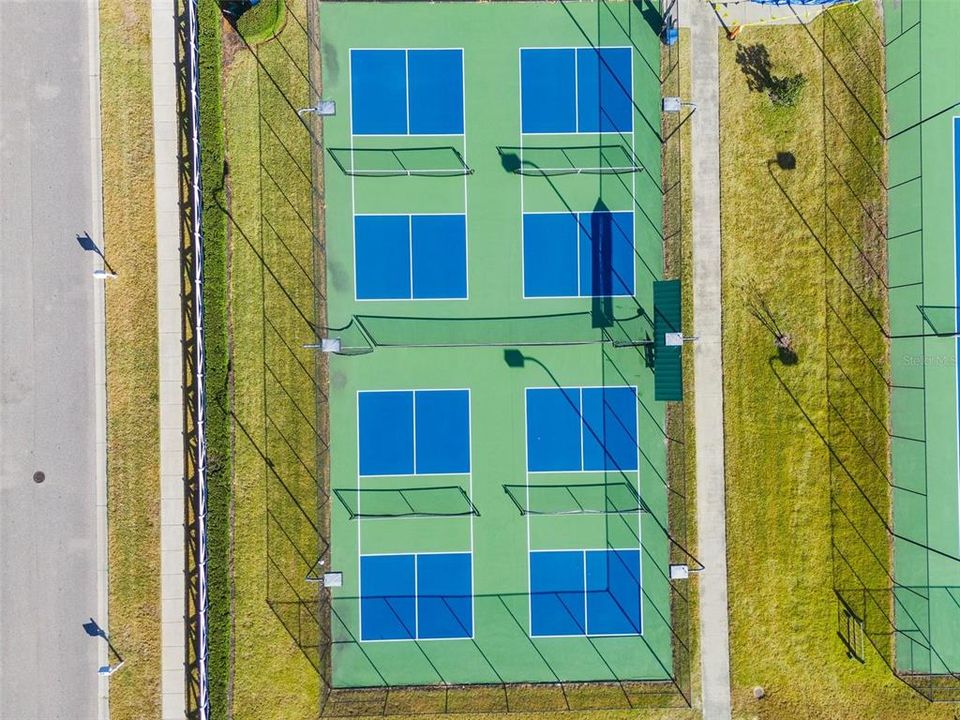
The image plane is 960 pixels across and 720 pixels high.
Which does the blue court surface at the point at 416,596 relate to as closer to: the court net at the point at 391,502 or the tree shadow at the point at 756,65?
the court net at the point at 391,502

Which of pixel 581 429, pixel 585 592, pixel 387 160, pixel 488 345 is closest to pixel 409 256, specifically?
pixel 387 160

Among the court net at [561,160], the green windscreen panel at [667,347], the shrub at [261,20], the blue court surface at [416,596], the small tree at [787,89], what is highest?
the shrub at [261,20]

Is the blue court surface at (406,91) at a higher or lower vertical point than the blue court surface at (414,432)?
higher

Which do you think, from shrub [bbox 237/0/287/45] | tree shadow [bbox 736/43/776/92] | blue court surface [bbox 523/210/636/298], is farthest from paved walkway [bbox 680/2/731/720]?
shrub [bbox 237/0/287/45]

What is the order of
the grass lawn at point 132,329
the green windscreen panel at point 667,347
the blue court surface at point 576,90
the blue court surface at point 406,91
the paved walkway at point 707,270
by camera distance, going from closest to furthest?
1. the green windscreen panel at point 667,347
2. the grass lawn at point 132,329
3. the blue court surface at point 406,91
4. the blue court surface at point 576,90
5. the paved walkway at point 707,270

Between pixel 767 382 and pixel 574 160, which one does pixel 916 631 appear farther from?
pixel 574 160

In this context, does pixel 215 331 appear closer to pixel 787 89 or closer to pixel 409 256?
pixel 409 256

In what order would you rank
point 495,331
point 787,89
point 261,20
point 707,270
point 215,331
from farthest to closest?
point 707,270, point 495,331, point 787,89, point 261,20, point 215,331

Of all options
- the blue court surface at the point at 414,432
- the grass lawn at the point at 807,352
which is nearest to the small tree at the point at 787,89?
the grass lawn at the point at 807,352
